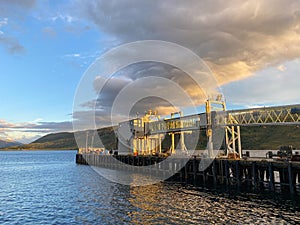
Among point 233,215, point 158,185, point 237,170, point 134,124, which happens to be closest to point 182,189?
point 158,185

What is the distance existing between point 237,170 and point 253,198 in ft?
26.6

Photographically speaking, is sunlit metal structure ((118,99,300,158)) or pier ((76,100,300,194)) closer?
pier ((76,100,300,194))

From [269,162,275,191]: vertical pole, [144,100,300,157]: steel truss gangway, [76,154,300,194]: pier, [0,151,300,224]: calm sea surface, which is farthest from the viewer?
[144,100,300,157]: steel truss gangway

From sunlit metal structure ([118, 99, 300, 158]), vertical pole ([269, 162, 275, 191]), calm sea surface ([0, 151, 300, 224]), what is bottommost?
calm sea surface ([0, 151, 300, 224])

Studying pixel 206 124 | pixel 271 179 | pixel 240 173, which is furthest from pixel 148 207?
pixel 206 124

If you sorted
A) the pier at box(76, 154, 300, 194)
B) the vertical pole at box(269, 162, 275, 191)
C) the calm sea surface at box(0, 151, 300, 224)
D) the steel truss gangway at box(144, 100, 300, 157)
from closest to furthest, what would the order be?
the calm sea surface at box(0, 151, 300, 224)
the pier at box(76, 154, 300, 194)
the vertical pole at box(269, 162, 275, 191)
the steel truss gangway at box(144, 100, 300, 157)

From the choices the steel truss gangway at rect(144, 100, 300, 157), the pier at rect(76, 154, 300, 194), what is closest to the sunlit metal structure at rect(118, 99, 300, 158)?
the steel truss gangway at rect(144, 100, 300, 157)

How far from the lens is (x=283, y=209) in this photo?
29.2 metres

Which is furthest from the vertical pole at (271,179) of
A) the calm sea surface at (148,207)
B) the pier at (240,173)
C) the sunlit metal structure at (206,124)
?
the sunlit metal structure at (206,124)

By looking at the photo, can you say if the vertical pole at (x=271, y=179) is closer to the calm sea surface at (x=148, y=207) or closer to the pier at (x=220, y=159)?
the pier at (x=220, y=159)

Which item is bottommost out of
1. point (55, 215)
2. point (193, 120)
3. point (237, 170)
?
point (55, 215)

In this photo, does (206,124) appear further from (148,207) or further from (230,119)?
(148,207)

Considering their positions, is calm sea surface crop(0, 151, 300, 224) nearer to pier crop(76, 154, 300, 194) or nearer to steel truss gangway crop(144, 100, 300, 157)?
pier crop(76, 154, 300, 194)

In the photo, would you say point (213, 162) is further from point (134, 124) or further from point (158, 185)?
point (134, 124)
